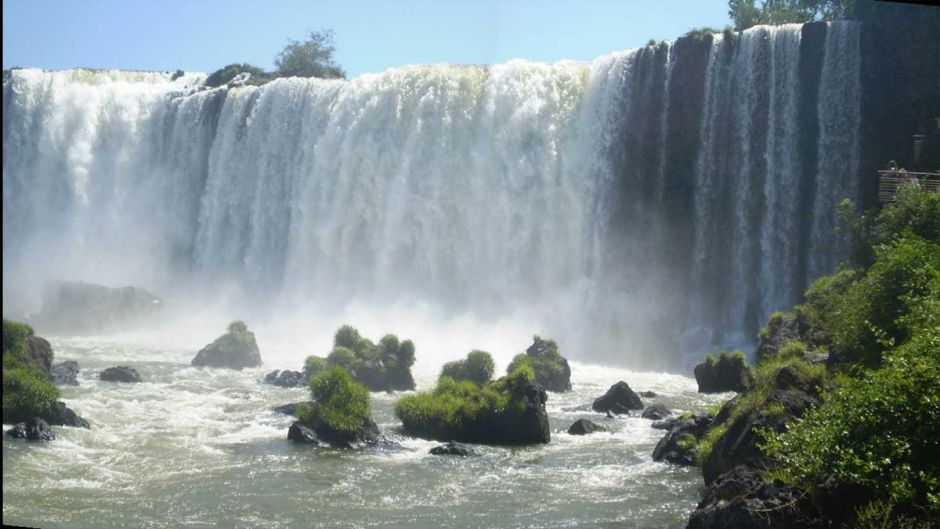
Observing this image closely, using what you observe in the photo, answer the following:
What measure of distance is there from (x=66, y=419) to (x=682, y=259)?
18.1 meters

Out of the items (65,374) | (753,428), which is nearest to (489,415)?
(753,428)

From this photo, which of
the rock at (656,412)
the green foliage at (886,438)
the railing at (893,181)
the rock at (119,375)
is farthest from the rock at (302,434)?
the railing at (893,181)

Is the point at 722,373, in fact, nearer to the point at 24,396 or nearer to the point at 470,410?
the point at 470,410

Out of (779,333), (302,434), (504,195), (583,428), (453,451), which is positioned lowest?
(453,451)

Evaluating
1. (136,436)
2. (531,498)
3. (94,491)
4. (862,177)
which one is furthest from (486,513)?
(862,177)

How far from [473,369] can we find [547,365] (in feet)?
8.86

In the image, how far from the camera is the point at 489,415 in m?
16.5

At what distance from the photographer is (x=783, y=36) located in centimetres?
2739

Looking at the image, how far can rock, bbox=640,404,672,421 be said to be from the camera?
18469 millimetres

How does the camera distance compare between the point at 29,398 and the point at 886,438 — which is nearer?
the point at 886,438

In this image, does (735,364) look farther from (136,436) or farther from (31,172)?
(31,172)

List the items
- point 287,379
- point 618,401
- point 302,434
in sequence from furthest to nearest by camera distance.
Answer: point 287,379 → point 618,401 → point 302,434

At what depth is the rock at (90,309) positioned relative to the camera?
30281 mm

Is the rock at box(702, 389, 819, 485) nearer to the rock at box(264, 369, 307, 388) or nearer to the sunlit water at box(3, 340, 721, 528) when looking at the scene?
the sunlit water at box(3, 340, 721, 528)
